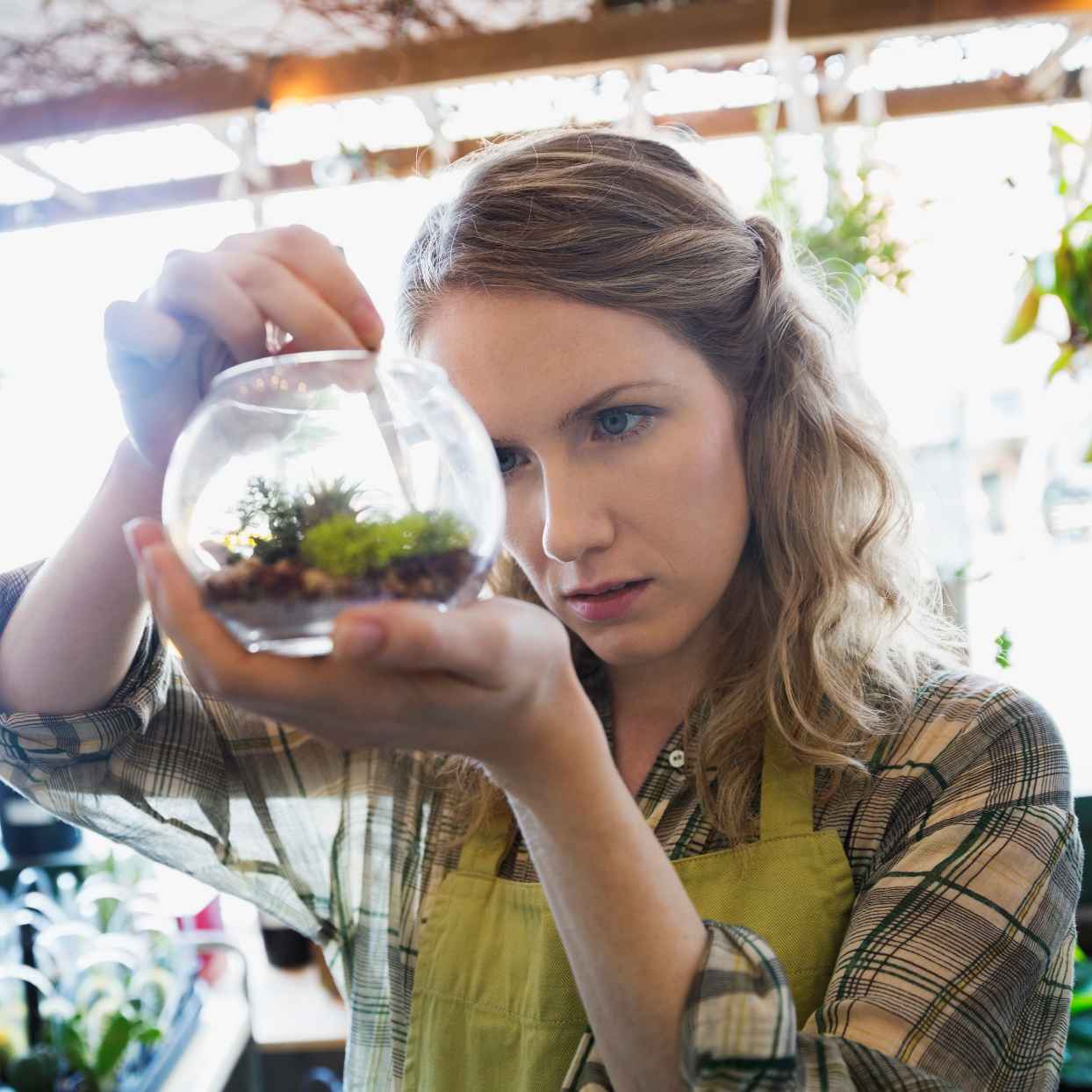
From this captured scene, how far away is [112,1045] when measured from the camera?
160 centimetres

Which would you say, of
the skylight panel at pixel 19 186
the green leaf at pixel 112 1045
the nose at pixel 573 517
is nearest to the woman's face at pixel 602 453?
the nose at pixel 573 517

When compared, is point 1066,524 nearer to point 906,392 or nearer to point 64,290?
point 906,392

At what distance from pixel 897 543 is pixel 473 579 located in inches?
31.2

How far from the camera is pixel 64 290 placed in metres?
2.58

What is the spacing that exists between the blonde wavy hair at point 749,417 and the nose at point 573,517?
172mm

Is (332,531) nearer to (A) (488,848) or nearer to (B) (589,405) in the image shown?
(B) (589,405)

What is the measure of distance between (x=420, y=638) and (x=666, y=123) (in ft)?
6.45

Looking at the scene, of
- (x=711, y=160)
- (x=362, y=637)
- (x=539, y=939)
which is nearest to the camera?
(x=362, y=637)

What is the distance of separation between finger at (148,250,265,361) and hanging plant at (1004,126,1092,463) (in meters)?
1.77

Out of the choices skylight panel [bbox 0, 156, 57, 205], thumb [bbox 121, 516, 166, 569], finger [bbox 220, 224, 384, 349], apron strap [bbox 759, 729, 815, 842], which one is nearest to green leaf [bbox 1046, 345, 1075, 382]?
apron strap [bbox 759, 729, 815, 842]

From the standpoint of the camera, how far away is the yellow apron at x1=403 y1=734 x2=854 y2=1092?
3.05ft

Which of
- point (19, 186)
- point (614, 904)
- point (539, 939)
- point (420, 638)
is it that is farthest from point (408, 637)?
point (19, 186)

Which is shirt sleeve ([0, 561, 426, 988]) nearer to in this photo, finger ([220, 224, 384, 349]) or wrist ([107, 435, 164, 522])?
wrist ([107, 435, 164, 522])

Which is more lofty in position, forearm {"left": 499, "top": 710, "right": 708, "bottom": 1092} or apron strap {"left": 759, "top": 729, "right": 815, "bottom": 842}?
apron strap {"left": 759, "top": 729, "right": 815, "bottom": 842}
